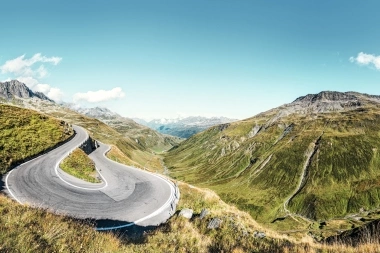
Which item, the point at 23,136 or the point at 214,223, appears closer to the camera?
the point at 214,223

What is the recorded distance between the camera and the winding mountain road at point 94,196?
2745 cm

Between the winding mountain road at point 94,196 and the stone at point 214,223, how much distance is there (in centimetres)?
711

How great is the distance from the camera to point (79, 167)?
4856 centimetres

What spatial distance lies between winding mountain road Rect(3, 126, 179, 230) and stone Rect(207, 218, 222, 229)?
7114 mm

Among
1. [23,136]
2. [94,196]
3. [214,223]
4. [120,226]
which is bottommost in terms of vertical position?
[120,226]

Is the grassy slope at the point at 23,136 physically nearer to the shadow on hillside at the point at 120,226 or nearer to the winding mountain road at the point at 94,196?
the winding mountain road at the point at 94,196

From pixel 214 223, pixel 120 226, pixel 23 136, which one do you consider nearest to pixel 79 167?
→ pixel 23 136

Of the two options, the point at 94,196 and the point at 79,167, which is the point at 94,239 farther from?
the point at 79,167

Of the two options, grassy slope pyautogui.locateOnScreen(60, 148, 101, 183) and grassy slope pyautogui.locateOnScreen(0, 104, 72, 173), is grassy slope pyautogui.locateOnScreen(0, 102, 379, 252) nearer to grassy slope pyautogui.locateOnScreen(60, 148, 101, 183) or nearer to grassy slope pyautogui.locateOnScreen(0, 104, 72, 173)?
grassy slope pyautogui.locateOnScreen(60, 148, 101, 183)

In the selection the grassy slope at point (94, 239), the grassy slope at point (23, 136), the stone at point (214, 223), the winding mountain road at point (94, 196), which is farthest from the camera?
the grassy slope at point (23, 136)

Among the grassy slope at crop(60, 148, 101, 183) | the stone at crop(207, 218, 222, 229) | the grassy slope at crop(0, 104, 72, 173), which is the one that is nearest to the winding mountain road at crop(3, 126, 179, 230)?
the grassy slope at crop(60, 148, 101, 183)

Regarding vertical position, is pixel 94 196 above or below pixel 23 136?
below

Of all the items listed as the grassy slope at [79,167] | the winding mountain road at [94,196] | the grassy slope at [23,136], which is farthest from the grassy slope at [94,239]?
the grassy slope at [23,136]

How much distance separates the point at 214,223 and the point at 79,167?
32142 millimetres
